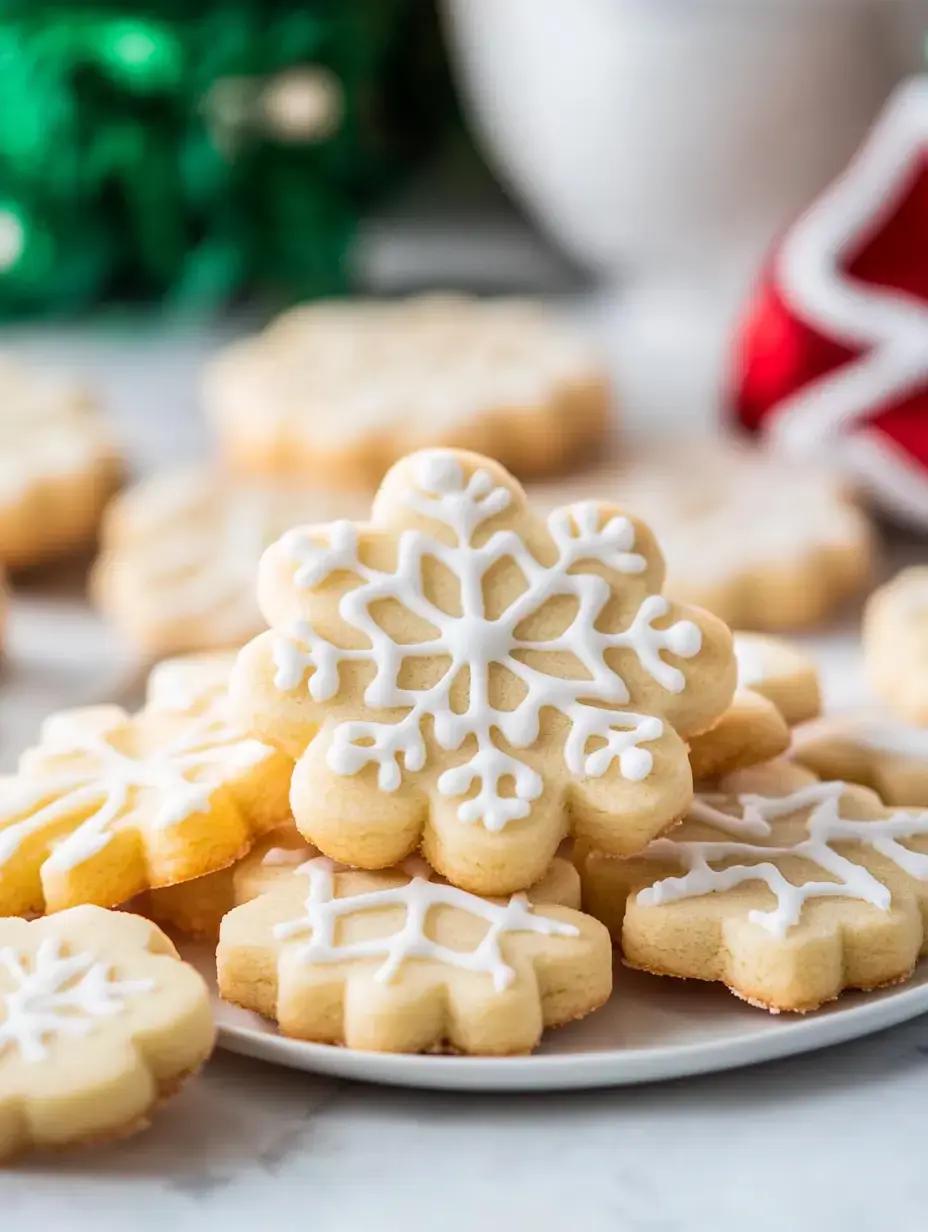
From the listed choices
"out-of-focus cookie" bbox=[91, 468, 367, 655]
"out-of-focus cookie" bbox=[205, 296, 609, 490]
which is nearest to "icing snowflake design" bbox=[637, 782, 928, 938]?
Result: "out-of-focus cookie" bbox=[91, 468, 367, 655]

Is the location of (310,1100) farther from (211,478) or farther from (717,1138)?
(211,478)

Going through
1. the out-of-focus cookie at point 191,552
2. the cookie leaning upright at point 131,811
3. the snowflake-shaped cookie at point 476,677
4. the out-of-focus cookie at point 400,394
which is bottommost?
the out-of-focus cookie at point 191,552

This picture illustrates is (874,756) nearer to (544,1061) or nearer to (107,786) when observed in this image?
(544,1061)

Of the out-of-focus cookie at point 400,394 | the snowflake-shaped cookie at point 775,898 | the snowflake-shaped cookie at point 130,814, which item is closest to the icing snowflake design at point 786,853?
the snowflake-shaped cookie at point 775,898

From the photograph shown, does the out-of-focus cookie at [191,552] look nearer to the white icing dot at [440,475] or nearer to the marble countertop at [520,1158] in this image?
the white icing dot at [440,475]

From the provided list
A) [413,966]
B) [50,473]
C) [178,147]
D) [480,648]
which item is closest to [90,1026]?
[413,966]

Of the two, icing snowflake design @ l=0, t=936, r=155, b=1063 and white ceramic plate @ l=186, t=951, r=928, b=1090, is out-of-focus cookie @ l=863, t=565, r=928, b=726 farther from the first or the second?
icing snowflake design @ l=0, t=936, r=155, b=1063
